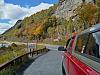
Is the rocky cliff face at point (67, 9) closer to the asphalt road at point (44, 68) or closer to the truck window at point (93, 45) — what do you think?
the asphalt road at point (44, 68)

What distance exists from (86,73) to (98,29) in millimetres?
793

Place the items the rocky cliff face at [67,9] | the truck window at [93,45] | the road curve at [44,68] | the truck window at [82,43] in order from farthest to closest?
the rocky cliff face at [67,9] → the road curve at [44,68] → the truck window at [82,43] → the truck window at [93,45]

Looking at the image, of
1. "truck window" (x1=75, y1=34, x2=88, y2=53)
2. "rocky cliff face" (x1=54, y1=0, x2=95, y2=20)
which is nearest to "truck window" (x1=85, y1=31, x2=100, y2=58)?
"truck window" (x1=75, y1=34, x2=88, y2=53)

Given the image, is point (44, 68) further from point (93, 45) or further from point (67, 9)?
point (67, 9)

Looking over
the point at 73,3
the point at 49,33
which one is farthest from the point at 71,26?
the point at 73,3

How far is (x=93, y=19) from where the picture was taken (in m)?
76.6

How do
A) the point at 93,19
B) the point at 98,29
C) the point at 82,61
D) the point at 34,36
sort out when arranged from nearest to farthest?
the point at 98,29 < the point at 82,61 < the point at 93,19 < the point at 34,36

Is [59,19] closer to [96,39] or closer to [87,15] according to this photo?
[87,15]

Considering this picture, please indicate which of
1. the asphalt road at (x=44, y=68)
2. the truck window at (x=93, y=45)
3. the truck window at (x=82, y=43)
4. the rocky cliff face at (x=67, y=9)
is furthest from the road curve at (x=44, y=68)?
the rocky cliff face at (x=67, y=9)

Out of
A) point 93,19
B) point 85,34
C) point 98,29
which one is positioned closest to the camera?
point 98,29

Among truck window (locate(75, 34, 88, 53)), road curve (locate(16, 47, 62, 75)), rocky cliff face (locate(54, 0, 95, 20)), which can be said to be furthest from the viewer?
rocky cliff face (locate(54, 0, 95, 20))

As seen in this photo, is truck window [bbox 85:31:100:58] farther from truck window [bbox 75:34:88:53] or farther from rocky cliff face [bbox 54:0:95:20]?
rocky cliff face [bbox 54:0:95:20]

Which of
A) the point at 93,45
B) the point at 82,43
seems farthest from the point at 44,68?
the point at 93,45

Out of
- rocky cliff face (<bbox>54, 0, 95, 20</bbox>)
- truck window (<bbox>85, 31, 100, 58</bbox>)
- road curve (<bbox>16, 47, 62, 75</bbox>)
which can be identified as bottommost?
road curve (<bbox>16, 47, 62, 75</bbox>)
